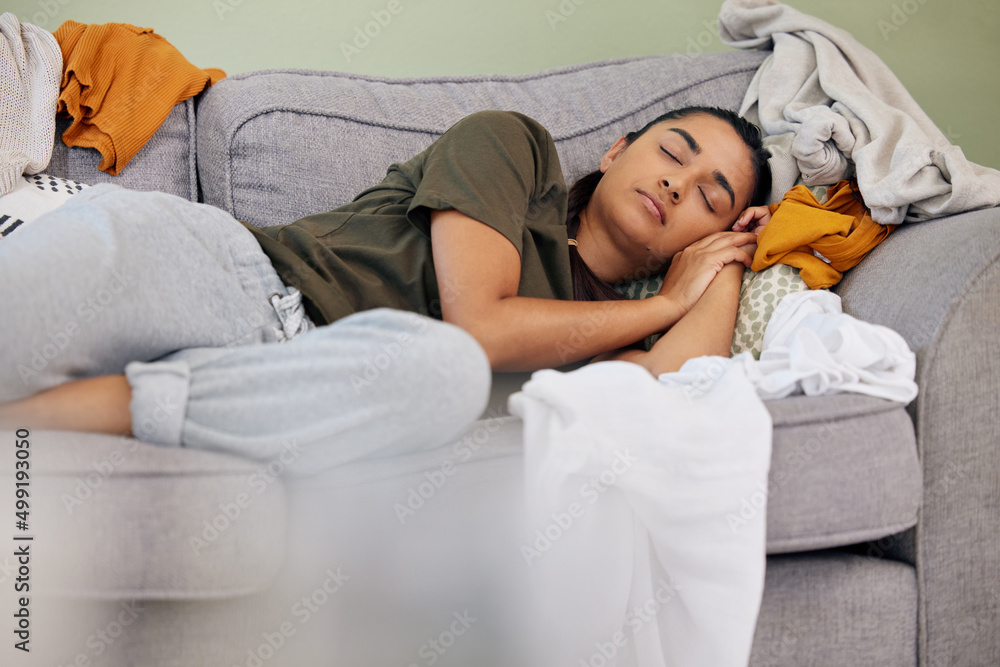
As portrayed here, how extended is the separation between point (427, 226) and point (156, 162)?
0.60 m

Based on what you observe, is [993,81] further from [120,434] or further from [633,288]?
[120,434]

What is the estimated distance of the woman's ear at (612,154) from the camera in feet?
4.37

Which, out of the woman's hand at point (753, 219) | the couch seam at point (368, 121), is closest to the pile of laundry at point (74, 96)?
the couch seam at point (368, 121)

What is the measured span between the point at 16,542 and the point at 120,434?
0.13m

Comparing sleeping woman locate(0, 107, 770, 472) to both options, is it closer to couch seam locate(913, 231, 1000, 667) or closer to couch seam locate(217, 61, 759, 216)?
couch seam locate(217, 61, 759, 216)

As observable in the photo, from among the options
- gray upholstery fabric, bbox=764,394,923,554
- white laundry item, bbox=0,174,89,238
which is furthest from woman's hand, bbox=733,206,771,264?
white laundry item, bbox=0,174,89,238

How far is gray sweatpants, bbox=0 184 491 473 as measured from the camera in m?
0.67

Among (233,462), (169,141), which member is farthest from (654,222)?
(169,141)

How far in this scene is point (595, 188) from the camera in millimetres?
1309

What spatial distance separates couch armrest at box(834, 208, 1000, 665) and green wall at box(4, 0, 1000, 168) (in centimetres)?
124

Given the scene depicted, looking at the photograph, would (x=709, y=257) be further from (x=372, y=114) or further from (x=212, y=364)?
(x=212, y=364)

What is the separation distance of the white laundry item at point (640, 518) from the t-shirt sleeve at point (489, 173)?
1.03ft

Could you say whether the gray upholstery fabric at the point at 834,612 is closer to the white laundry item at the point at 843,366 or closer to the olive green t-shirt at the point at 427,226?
the white laundry item at the point at 843,366

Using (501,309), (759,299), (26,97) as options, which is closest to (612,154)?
(759,299)
